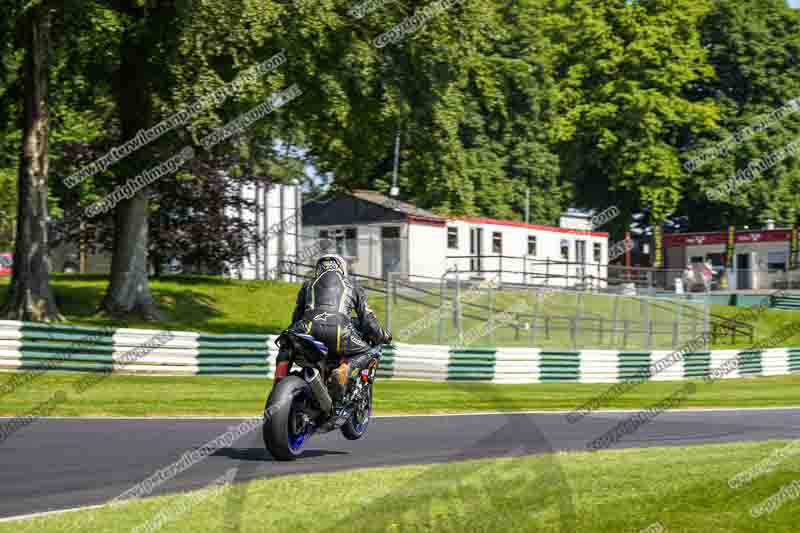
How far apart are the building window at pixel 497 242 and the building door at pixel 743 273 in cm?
1663

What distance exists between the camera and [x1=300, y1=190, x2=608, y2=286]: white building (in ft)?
136

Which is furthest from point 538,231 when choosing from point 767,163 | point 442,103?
point 442,103

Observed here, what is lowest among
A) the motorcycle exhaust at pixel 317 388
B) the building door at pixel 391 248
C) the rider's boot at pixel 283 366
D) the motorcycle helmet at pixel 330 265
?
the motorcycle exhaust at pixel 317 388

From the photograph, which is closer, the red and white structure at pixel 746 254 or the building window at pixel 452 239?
the building window at pixel 452 239

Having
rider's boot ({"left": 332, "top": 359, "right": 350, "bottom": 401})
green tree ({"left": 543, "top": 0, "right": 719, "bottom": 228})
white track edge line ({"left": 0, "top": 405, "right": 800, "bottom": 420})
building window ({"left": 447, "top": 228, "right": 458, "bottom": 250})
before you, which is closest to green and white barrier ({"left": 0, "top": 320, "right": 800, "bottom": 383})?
white track edge line ({"left": 0, "top": 405, "right": 800, "bottom": 420})

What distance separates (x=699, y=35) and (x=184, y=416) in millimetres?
54697

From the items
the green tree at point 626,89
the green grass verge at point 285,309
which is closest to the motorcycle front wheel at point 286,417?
the green grass verge at point 285,309

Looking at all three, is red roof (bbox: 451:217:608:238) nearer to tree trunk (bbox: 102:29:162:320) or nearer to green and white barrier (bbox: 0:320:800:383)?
green and white barrier (bbox: 0:320:800:383)

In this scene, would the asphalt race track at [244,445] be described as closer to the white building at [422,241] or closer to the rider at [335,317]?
the rider at [335,317]

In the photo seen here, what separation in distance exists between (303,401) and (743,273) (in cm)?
5098

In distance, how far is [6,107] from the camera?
2695cm

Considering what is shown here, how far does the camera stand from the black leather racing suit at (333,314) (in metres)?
10.0

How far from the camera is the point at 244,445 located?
10.9m

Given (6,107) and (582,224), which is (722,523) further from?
(582,224)
